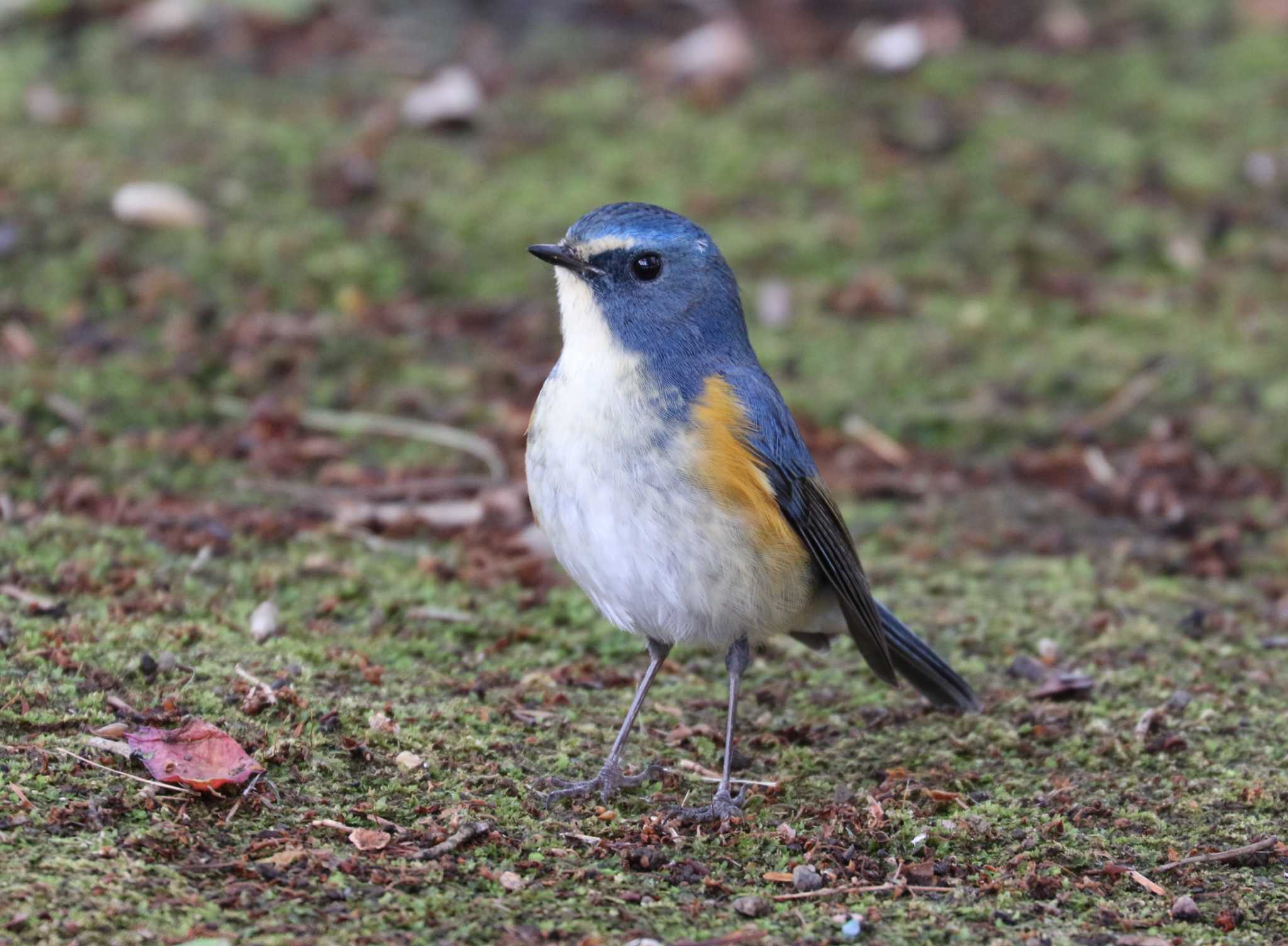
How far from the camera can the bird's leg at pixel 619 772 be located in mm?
4051

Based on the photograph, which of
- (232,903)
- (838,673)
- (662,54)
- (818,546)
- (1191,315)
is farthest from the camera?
(662,54)

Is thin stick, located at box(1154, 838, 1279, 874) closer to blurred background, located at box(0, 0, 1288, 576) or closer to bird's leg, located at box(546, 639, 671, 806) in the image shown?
bird's leg, located at box(546, 639, 671, 806)

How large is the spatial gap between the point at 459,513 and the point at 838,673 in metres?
1.75

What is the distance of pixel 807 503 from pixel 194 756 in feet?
6.32

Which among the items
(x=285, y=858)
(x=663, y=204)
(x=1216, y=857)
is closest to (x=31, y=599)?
(x=285, y=858)

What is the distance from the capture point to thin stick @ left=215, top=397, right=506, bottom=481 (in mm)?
6598

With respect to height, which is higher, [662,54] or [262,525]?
[662,54]

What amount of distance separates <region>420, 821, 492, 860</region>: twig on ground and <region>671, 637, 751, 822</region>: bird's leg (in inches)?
22.8

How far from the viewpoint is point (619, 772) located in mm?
4227

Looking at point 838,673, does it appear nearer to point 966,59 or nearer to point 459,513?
point 459,513

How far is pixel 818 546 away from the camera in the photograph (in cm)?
453

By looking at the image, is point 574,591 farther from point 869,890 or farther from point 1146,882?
point 1146,882

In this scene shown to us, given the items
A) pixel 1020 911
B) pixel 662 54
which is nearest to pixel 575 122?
pixel 662 54

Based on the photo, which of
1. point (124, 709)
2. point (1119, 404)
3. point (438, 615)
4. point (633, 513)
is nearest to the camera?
point (124, 709)
